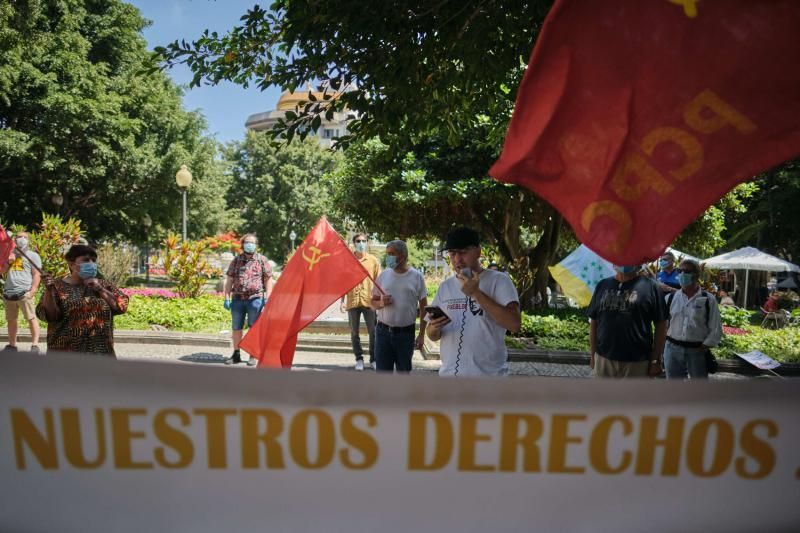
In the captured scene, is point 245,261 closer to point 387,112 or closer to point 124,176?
point 387,112

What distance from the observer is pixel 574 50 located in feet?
7.56

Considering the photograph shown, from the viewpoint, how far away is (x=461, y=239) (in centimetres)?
353

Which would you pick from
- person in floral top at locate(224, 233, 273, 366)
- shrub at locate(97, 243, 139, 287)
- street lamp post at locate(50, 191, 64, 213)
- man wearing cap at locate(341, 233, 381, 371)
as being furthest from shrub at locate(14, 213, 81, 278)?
street lamp post at locate(50, 191, 64, 213)

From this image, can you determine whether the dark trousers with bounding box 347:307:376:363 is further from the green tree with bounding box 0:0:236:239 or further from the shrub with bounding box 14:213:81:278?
the green tree with bounding box 0:0:236:239

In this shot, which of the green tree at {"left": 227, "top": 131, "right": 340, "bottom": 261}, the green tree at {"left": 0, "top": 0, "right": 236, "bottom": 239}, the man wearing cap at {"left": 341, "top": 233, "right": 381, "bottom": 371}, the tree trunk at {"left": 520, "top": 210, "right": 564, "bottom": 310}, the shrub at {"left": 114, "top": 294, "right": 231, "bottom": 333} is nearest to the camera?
the man wearing cap at {"left": 341, "top": 233, "right": 381, "bottom": 371}

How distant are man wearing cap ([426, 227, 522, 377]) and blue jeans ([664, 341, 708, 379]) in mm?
2926

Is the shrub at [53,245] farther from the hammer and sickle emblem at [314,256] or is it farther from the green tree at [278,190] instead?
the green tree at [278,190]

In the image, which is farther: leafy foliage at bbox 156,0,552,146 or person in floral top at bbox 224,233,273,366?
person in floral top at bbox 224,233,273,366

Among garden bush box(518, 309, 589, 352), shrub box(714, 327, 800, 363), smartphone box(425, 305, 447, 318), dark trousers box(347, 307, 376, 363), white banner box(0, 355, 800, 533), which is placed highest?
smartphone box(425, 305, 447, 318)

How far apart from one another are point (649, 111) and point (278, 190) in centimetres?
5296

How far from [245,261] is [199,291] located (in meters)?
8.54

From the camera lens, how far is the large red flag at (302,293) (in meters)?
5.55

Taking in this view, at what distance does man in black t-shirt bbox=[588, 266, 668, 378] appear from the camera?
15.3 feet

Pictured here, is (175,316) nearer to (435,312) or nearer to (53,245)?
(53,245)
